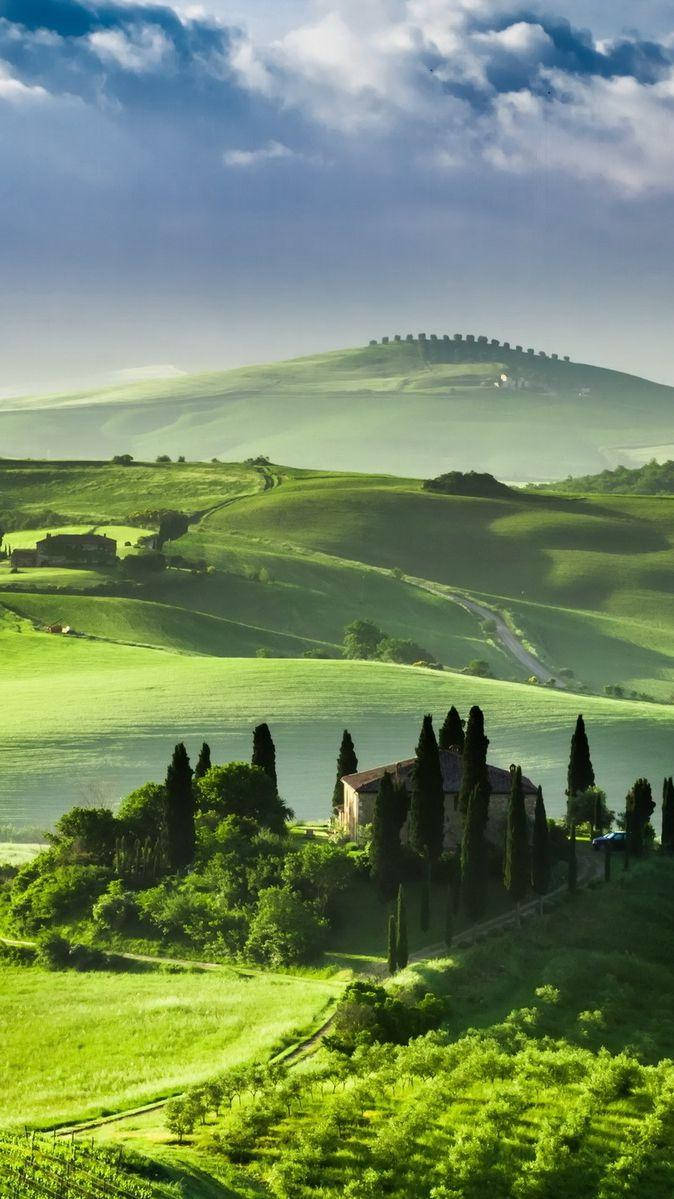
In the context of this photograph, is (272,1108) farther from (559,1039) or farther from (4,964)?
(4,964)

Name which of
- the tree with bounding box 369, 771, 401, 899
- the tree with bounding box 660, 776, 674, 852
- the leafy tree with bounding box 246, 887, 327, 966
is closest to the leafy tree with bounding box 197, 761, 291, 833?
the tree with bounding box 369, 771, 401, 899

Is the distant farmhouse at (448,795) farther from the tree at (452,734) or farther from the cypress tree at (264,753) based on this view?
the cypress tree at (264,753)

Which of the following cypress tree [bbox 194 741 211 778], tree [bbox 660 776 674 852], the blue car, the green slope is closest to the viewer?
the blue car

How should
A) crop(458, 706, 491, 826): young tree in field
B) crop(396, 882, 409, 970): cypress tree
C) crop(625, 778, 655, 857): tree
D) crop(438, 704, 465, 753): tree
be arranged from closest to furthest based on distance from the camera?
crop(396, 882, 409, 970): cypress tree
crop(458, 706, 491, 826): young tree in field
crop(625, 778, 655, 857): tree
crop(438, 704, 465, 753): tree

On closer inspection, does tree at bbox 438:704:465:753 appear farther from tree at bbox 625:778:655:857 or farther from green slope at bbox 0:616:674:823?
green slope at bbox 0:616:674:823

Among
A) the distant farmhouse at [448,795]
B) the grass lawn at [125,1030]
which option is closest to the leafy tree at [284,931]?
the grass lawn at [125,1030]

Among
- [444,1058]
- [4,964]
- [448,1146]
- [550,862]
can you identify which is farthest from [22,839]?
[448,1146]
